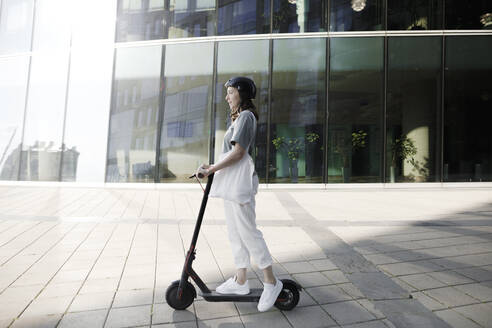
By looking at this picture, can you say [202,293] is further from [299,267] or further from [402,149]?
[402,149]

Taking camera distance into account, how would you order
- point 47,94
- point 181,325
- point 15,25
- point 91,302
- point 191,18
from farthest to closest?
point 15,25 → point 191,18 → point 47,94 → point 91,302 → point 181,325

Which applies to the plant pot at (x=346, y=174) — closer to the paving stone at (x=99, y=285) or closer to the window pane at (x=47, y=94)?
the paving stone at (x=99, y=285)

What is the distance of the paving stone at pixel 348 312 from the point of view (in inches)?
94.0

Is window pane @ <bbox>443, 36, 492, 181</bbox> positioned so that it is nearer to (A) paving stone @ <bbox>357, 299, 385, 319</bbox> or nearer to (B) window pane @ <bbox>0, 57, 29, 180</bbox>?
(A) paving stone @ <bbox>357, 299, 385, 319</bbox>

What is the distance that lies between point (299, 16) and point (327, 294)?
1093cm

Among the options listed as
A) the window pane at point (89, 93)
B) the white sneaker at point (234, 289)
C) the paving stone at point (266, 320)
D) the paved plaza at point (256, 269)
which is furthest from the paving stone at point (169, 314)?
the window pane at point (89, 93)

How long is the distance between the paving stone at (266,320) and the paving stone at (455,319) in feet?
3.62

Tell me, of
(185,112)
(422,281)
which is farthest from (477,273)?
(185,112)

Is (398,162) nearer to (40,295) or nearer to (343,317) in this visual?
(343,317)

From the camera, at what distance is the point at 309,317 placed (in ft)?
7.95

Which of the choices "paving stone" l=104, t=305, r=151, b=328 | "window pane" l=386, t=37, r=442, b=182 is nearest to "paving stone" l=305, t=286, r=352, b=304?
"paving stone" l=104, t=305, r=151, b=328

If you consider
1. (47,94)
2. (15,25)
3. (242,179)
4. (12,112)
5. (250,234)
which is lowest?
(250,234)

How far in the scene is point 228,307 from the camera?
2.58 m

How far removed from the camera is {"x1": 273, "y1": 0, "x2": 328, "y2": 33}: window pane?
11781mm
